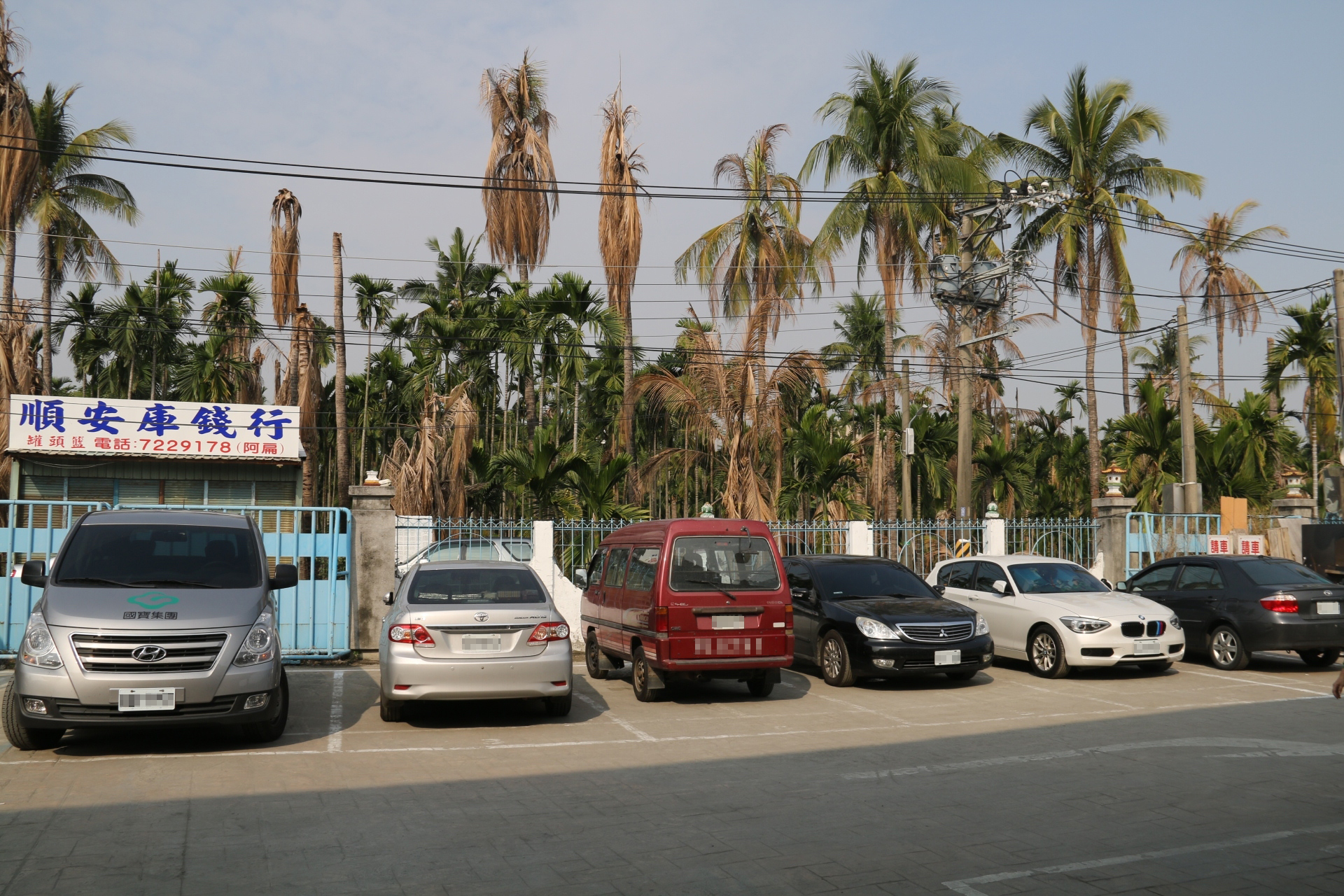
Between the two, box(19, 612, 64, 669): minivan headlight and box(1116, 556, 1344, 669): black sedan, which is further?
box(1116, 556, 1344, 669): black sedan

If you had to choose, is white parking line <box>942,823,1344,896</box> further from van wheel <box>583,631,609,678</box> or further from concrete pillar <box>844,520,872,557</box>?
concrete pillar <box>844,520,872,557</box>

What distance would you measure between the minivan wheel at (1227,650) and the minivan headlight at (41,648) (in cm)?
1405

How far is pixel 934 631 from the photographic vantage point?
41.4 ft

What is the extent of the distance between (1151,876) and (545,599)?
6.27 meters

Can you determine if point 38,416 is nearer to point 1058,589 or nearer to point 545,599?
point 545,599

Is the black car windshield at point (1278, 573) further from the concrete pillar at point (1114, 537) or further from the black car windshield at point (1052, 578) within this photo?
the concrete pillar at point (1114, 537)

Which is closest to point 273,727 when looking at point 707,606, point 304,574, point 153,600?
point 153,600

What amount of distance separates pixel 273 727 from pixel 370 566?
6.32m

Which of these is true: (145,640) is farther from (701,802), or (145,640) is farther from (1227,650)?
(1227,650)

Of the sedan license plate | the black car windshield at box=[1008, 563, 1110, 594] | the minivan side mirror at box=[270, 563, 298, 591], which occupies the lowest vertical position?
the sedan license plate

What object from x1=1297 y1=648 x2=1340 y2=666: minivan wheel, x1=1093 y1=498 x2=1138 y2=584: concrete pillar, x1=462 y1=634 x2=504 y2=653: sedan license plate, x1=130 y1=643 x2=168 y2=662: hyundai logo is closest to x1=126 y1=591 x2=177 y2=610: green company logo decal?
x1=130 y1=643 x2=168 y2=662: hyundai logo

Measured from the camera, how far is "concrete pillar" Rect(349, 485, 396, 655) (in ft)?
50.1

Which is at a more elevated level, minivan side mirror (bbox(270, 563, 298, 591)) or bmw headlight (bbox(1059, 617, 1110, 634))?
minivan side mirror (bbox(270, 563, 298, 591))

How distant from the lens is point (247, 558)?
9.74 meters
